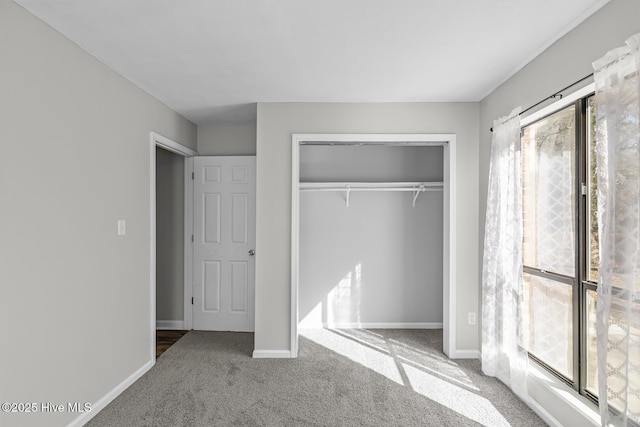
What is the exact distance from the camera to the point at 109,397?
8.82 ft

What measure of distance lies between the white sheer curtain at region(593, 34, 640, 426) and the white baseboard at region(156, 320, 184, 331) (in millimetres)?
4134

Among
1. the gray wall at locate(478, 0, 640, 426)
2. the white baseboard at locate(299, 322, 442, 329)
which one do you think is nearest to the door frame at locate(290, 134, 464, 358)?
the gray wall at locate(478, 0, 640, 426)

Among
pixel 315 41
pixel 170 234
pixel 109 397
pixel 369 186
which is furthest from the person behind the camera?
pixel 170 234

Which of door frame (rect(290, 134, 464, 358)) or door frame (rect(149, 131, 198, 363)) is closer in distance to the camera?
→ door frame (rect(149, 131, 198, 363))

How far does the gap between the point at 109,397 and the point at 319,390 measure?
5.19ft

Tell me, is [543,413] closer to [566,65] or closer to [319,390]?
[319,390]

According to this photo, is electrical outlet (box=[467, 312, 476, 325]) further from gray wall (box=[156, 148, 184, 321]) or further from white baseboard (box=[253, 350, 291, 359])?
gray wall (box=[156, 148, 184, 321])

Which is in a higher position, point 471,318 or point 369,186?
point 369,186

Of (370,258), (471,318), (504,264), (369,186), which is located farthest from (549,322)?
(369,186)

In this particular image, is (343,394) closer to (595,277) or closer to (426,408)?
(426,408)

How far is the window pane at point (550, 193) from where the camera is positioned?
237 cm

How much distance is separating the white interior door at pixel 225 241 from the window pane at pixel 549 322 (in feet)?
9.58

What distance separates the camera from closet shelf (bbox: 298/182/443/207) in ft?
14.2

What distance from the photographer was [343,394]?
9.22 ft
